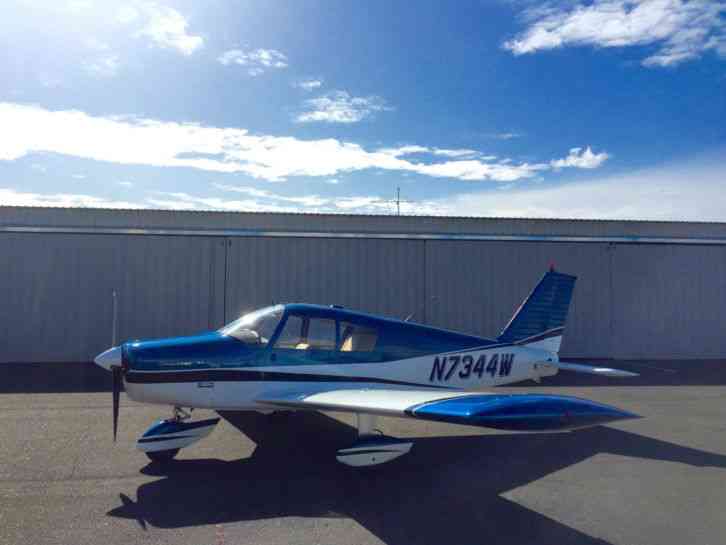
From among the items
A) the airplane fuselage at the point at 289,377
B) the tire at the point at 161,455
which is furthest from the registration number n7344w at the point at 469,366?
the tire at the point at 161,455

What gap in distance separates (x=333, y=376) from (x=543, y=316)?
13.2 feet

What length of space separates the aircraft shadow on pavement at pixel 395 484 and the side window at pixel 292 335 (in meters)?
1.34

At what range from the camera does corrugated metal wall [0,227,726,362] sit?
51.8ft

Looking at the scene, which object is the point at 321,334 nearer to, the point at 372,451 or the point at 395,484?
the point at 372,451

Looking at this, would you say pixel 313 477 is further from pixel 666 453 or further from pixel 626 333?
pixel 626 333

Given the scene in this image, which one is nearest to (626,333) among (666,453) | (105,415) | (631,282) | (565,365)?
(631,282)

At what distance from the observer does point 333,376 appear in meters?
7.46

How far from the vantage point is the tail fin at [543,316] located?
9312mm

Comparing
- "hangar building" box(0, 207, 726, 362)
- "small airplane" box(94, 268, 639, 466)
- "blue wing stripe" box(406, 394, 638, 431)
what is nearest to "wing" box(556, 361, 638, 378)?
"small airplane" box(94, 268, 639, 466)

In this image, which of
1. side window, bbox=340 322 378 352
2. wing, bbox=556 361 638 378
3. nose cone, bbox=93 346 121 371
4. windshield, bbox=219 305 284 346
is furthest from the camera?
wing, bbox=556 361 638 378

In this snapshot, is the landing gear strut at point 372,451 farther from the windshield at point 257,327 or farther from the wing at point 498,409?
the windshield at point 257,327

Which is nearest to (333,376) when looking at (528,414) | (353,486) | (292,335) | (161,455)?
(292,335)

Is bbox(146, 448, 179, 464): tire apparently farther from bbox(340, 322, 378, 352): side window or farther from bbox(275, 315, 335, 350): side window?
bbox(340, 322, 378, 352): side window

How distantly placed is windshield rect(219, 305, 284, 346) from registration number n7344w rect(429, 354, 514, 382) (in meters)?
2.38
